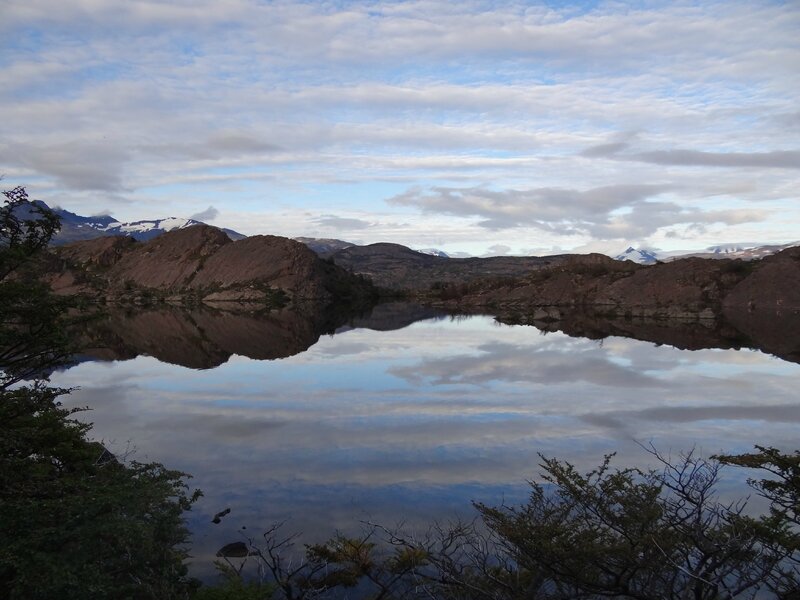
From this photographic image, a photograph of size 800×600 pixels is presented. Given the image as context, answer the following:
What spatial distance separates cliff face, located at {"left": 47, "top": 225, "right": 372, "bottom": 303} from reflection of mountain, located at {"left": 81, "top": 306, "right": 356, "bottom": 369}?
16711 millimetres

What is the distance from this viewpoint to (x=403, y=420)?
17.6 m

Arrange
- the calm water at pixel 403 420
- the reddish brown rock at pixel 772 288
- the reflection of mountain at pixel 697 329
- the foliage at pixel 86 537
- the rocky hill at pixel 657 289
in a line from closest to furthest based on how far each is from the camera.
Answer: the foliage at pixel 86 537, the calm water at pixel 403 420, the reflection of mountain at pixel 697 329, the reddish brown rock at pixel 772 288, the rocky hill at pixel 657 289

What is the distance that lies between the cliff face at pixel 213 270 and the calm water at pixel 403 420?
4773 cm

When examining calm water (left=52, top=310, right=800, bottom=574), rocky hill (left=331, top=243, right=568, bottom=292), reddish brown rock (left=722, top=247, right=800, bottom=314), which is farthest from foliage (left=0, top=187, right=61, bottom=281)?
rocky hill (left=331, top=243, right=568, bottom=292)

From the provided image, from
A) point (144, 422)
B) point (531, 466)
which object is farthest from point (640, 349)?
point (144, 422)

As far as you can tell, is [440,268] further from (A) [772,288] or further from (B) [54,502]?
(B) [54,502]

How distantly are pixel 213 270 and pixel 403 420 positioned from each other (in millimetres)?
69854

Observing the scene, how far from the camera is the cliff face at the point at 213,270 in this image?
255 ft

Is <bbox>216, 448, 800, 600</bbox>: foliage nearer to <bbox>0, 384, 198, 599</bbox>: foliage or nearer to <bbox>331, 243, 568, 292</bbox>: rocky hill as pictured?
<bbox>0, 384, 198, 599</bbox>: foliage

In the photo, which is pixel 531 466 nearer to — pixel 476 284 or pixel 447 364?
pixel 447 364

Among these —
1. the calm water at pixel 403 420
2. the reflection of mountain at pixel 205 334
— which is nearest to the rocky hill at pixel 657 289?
the reflection of mountain at pixel 205 334

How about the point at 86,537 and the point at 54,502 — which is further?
the point at 54,502

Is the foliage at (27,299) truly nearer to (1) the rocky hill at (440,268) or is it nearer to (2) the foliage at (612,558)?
(2) the foliage at (612,558)

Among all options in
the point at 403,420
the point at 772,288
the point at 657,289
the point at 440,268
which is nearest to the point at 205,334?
the point at 403,420
